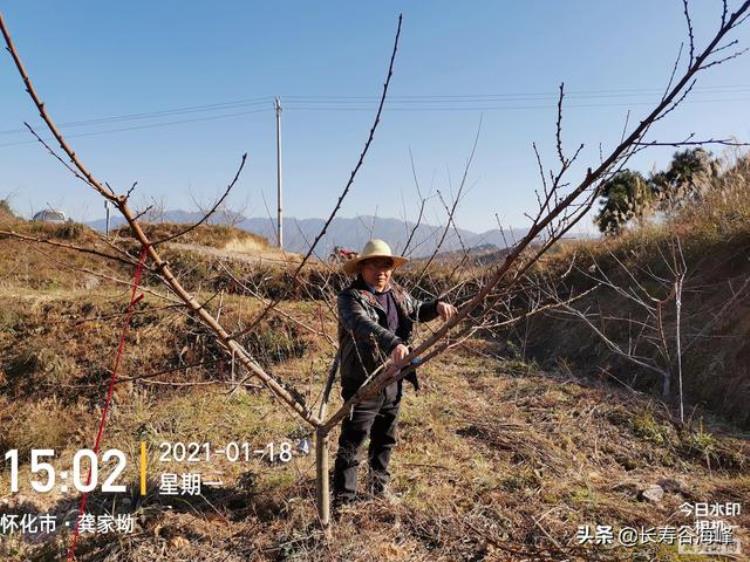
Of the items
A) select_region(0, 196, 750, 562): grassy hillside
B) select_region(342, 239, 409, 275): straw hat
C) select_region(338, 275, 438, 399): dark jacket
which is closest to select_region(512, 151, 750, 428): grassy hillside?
select_region(0, 196, 750, 562): grassy hillside

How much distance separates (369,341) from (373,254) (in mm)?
443

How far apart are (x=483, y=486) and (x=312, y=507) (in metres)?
1.08

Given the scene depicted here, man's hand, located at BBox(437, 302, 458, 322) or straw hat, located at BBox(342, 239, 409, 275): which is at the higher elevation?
straw hat, located at BBox(342, 239, 409, 275)

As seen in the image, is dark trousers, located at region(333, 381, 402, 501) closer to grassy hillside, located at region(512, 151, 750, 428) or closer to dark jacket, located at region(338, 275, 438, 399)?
dark jacket, located at region(338, 275, 438, 399)

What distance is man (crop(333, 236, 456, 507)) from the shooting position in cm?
244

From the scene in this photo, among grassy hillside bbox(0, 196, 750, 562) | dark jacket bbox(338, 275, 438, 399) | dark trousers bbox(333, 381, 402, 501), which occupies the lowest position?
grassy hillside bbox(0, 196, 750, 562)

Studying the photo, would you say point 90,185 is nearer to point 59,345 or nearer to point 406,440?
point 406,440

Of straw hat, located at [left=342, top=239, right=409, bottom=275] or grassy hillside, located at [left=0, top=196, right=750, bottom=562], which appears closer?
grassy hillside, located at [left=0, top=196, right=750, bottom=562]

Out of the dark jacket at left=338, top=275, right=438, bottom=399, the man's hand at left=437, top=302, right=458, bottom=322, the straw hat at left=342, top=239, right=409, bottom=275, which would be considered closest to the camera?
the dark jacket at left=338, top=275, right=438, bottom=399

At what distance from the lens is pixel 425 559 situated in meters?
2.28

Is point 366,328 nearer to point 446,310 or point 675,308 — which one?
point 446,310

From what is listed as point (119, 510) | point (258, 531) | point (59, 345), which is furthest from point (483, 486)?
point (59, 345)

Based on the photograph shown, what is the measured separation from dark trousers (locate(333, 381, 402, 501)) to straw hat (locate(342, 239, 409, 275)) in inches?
26.3

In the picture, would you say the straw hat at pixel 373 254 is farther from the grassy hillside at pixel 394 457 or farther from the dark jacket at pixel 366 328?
the grassy hillside at pixel 394 457
